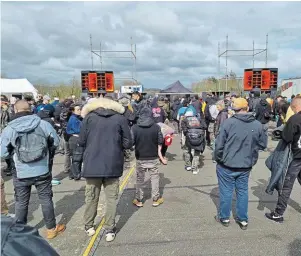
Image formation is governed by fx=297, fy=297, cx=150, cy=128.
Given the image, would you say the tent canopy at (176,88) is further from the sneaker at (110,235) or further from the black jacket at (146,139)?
the sneaker at (110,235)

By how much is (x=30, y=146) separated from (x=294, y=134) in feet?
11.6

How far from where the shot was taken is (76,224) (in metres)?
4.39

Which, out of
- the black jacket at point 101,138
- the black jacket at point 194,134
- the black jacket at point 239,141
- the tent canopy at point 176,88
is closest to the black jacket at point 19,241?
the black jacket at point 101,138

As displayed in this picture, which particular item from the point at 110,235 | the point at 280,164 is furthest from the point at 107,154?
the point at 280,164

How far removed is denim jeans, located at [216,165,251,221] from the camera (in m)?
4.17

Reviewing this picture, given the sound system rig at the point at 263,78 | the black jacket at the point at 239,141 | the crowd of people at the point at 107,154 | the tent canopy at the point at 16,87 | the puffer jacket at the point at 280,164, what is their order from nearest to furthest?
the crowd of people at the point at 107,154, the black jacket at the point at 239,141, the puffer jacket at the point at 280,164, the sound system rig at the point at 263,78, the tent canopy at the point at 16,87

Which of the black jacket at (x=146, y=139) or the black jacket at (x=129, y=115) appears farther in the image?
the black jacket at (x=129, y=115)

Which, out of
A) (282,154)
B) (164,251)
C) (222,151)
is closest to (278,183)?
(282,154)

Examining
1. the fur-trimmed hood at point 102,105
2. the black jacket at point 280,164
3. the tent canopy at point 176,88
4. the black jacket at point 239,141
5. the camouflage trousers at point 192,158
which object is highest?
the tent canopy at point 176,88

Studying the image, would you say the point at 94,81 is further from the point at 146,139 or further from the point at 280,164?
the point at 280,164

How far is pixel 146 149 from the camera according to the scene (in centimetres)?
499

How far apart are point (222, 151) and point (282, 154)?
945mm

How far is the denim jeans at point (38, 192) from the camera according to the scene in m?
3.81

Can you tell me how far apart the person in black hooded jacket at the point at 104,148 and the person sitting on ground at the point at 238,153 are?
1.35 meters
